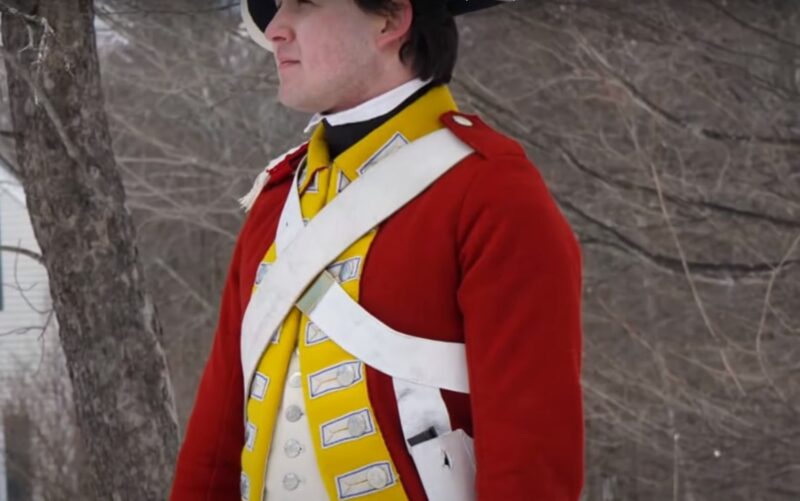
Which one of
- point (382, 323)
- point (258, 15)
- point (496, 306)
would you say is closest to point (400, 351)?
point (382, 323)

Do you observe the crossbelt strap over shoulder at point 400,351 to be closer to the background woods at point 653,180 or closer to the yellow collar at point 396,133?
the yellow collar at point 396,133

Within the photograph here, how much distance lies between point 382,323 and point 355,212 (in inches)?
6.5

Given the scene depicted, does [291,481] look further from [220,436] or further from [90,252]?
[90,252]

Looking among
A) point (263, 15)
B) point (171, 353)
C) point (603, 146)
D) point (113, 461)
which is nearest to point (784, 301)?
point (603, 146)

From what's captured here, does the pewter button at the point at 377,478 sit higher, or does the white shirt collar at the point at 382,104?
the white shirt collar at the point at 382,104

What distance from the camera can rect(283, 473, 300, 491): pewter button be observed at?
169cm

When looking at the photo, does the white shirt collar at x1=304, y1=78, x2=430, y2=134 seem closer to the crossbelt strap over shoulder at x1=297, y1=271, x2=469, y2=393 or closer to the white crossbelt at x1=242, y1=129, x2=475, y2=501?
the white crossbelt at x1=242, y1=129, x2=475, y2=501

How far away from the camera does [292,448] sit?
1.70 meters

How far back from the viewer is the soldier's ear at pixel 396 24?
69.5 inches

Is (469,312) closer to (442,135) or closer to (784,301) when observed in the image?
(442,135)

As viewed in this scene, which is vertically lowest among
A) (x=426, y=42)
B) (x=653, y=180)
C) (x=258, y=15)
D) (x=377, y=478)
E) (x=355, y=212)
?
(x=653, y=180)

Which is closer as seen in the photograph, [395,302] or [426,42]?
[395,302]

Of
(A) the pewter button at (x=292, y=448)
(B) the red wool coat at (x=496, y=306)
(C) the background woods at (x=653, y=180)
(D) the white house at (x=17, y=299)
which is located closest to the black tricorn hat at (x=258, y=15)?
(B) the red wool coat at (x=496, y=306)

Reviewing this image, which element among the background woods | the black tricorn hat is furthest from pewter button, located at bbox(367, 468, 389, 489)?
the background woods
